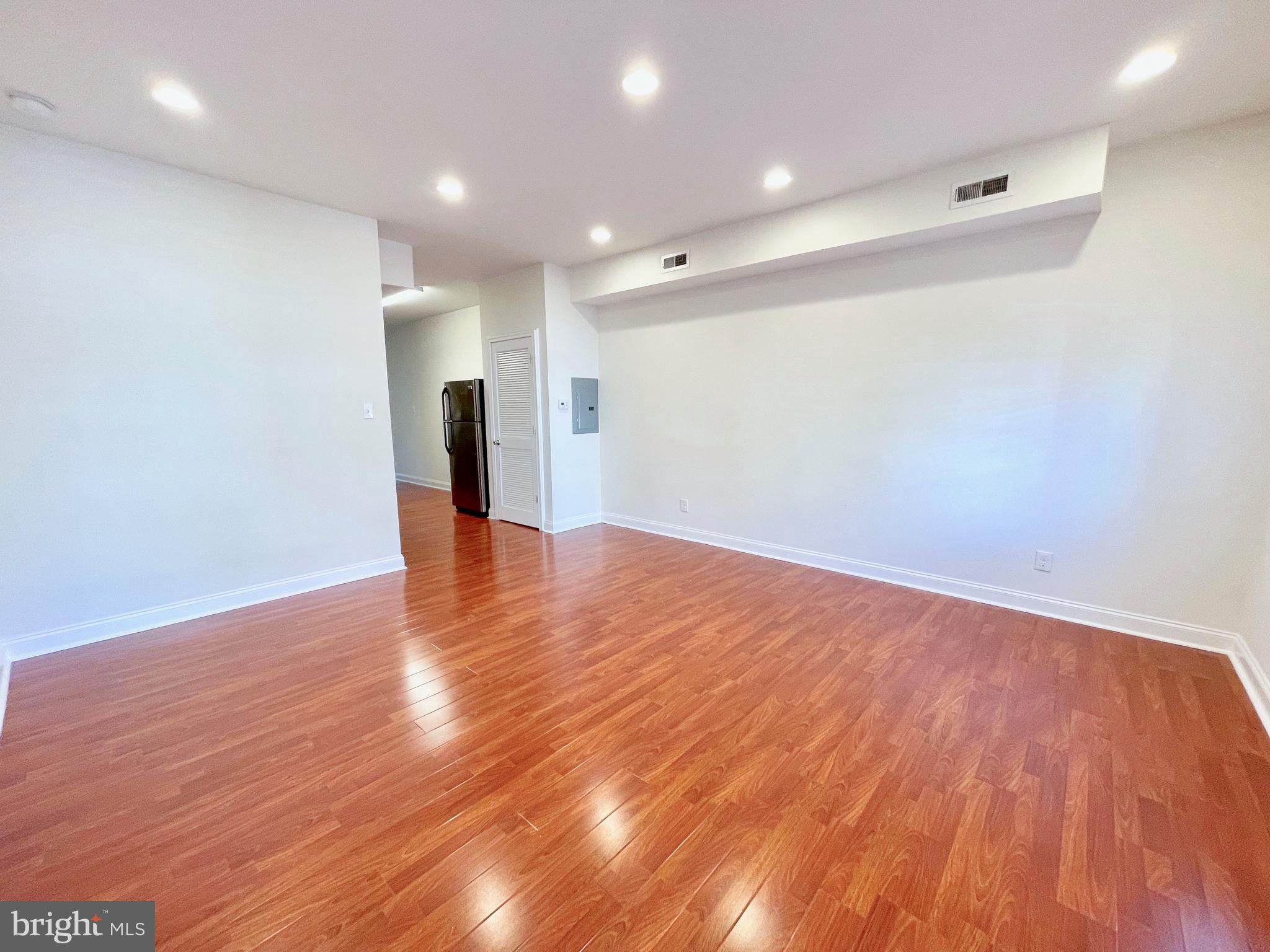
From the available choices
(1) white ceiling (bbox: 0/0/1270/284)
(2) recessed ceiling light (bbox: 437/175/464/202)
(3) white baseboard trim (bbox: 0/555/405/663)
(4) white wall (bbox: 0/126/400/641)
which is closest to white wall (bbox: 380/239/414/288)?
(4) white wall (bbox: 0/126/400/641)

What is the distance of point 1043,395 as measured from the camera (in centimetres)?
295

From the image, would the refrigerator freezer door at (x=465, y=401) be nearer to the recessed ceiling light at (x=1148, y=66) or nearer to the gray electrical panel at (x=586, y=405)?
the gray electrical panel at (x=586, y=405)

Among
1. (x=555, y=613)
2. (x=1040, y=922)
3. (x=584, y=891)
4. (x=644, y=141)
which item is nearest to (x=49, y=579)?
(x=555, y=613)

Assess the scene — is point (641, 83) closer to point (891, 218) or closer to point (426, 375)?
point (891, 218)

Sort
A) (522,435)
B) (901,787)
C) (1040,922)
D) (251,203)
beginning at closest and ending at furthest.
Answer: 1. (1040,922)
2. (901,787)
3. (251,203)
4. (522,435)

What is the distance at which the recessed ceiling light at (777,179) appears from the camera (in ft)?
9.64

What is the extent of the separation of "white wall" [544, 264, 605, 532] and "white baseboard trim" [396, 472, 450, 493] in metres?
Result: 3.14

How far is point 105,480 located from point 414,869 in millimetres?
2965

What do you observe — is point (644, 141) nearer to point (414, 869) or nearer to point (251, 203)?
point (251, 203)

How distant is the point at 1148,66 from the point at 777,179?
163cm

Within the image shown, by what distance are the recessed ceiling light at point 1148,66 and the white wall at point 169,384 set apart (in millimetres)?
4333

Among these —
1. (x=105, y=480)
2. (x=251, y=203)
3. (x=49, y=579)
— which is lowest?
(x=49, y=579)

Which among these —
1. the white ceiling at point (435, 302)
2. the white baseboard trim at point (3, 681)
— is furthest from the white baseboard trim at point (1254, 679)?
the white ceiling at point (435, 302)

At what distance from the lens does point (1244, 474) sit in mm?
2486
